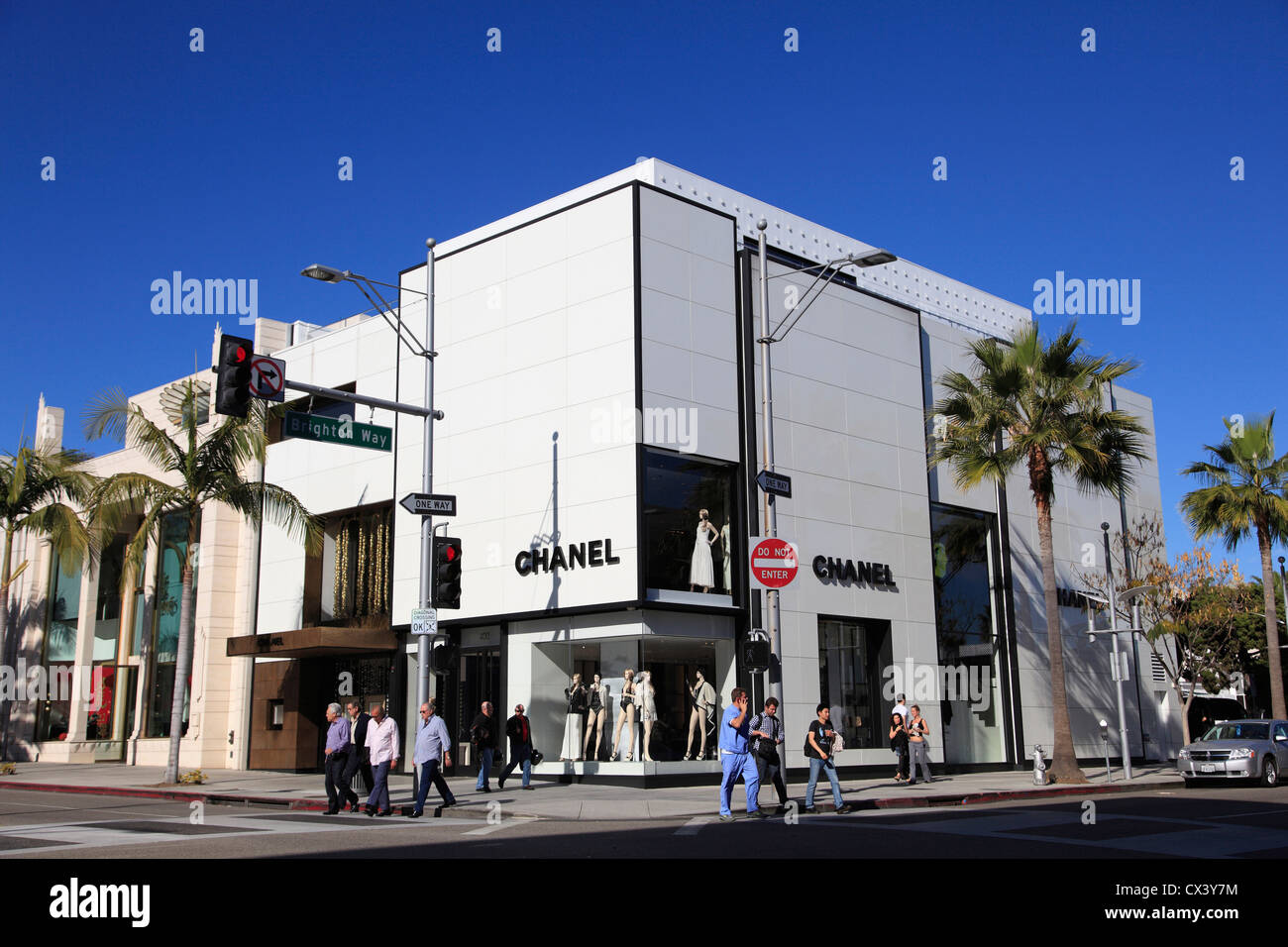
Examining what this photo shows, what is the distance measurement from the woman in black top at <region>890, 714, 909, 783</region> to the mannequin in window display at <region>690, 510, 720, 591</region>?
5.06m

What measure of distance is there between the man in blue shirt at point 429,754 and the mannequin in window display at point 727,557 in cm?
877

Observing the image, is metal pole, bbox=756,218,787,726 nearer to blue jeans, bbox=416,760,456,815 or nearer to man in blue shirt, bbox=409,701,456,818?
man in blue shirt, bbox=409,701,456,818

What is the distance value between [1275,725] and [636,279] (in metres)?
17.8

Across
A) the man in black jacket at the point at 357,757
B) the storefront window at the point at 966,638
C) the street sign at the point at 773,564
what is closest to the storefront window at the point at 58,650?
the man in black jacket at the point at 357,757

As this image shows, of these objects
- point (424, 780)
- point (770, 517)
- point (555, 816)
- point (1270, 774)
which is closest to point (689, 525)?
point (770, 517)

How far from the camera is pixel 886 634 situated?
92.6ft

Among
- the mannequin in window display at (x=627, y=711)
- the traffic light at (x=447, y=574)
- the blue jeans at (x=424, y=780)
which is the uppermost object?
the traffic light at (x=447, y=574)

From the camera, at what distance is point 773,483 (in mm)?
19547

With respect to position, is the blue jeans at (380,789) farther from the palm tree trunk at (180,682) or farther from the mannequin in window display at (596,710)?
the palm tree trunk at (180,682)

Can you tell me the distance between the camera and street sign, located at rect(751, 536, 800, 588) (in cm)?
1855

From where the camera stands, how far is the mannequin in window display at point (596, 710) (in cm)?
2434

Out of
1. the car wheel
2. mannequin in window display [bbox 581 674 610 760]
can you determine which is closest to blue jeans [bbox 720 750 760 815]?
mannequin in window display [bbox 581 674 610 760]

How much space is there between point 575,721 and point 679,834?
11.1 meters

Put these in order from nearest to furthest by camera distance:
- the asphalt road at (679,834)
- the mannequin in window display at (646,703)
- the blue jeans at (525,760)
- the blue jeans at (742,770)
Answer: the asphalt road at (679,834)
the blue jeans at (742,770)
the blue jeans at (525,760)
the mannequin in window display at (646,703)
